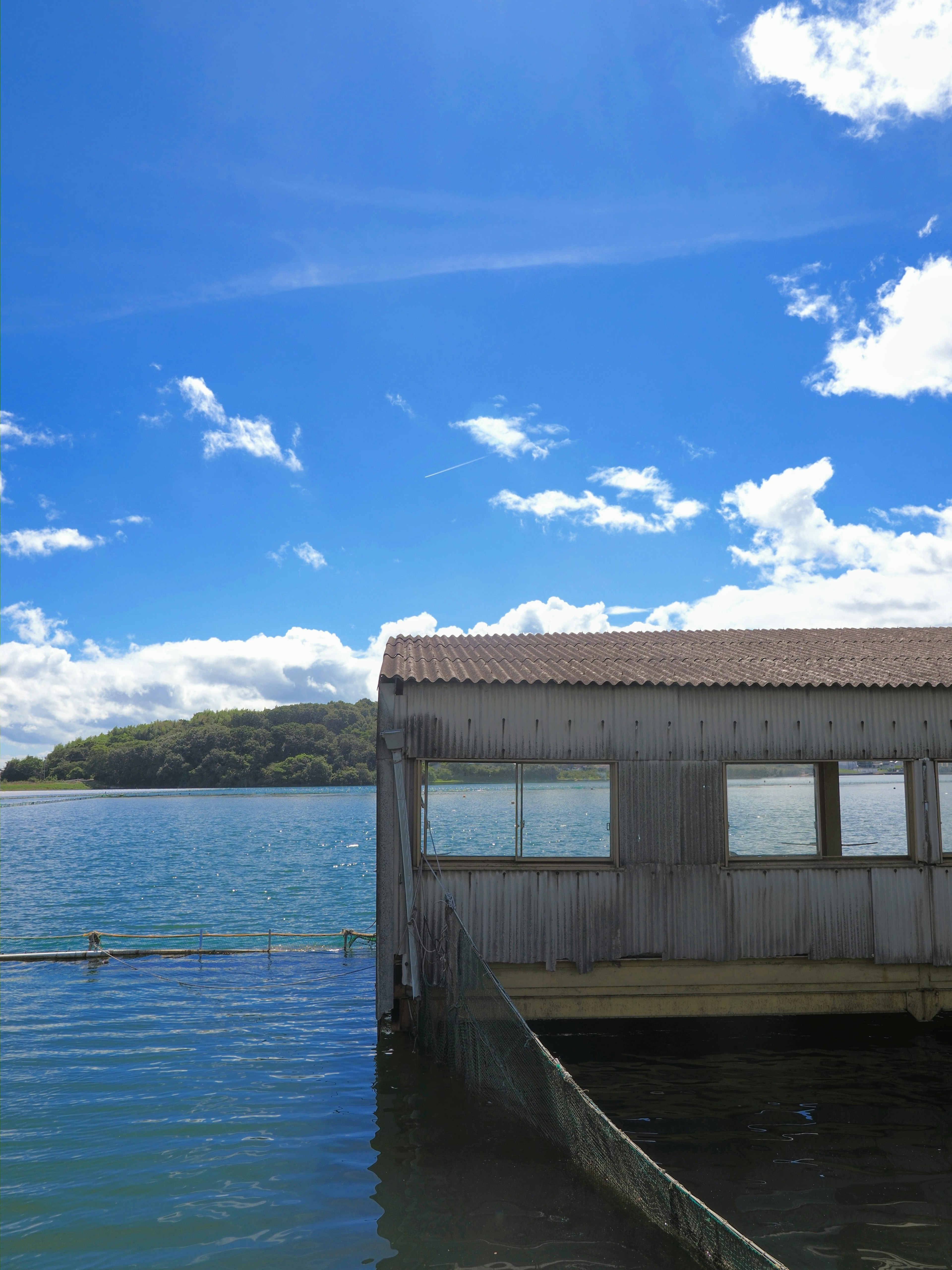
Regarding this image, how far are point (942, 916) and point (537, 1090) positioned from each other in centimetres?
780

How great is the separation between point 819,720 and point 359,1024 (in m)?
9.74

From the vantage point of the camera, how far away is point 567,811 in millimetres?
79375

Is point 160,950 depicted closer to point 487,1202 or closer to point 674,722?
point 487,1202

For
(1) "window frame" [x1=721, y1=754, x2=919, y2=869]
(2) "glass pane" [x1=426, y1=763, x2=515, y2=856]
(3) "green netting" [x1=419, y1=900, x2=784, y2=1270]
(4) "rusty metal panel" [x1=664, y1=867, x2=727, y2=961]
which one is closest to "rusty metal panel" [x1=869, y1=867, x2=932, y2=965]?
(1) "window frame" [x1=721, y1=754, x2=919, y2=869]

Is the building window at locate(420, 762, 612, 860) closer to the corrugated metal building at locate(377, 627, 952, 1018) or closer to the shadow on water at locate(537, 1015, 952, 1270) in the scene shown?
the corrugated metal building at locate(377, 627, 952, 1018)

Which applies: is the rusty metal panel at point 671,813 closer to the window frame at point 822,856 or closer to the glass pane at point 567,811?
the window frame at point 822,856

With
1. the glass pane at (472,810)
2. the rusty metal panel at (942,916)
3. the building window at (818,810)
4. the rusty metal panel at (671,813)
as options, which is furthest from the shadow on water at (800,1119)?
the glass pane at (472,810)

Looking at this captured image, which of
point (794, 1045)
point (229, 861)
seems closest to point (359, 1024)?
point (794, 1045)

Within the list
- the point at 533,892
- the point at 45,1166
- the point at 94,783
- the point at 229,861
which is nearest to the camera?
the point at 45,1166

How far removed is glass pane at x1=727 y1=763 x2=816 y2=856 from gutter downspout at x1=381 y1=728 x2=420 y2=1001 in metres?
4.81

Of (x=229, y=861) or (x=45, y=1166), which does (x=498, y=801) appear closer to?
(x=229, y=861)

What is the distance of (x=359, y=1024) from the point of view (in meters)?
15.6

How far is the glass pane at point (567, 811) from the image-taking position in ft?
48.9

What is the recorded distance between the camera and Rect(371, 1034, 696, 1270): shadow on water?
7727 mm
